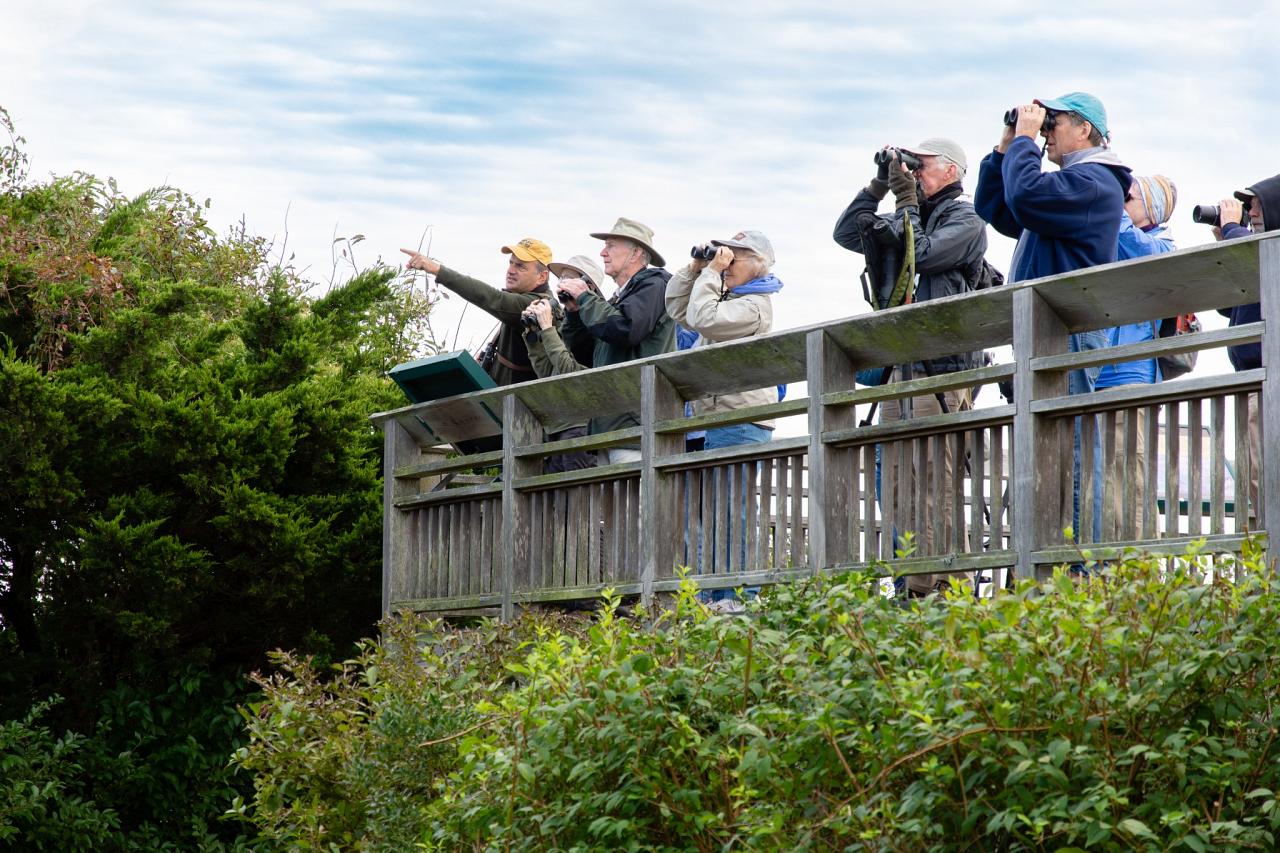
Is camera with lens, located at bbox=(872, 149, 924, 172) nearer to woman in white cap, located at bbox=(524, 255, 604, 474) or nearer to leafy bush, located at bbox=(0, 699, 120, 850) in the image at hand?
woman in white cap, located at bbox=(524, 255, 604, 474)

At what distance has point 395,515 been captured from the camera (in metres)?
9.61

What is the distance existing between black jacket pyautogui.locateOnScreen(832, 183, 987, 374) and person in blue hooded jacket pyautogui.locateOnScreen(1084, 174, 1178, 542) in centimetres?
62

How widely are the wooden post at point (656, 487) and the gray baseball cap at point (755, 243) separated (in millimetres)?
880

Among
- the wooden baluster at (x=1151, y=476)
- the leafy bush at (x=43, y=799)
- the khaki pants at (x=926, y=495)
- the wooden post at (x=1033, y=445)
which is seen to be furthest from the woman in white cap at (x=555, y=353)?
the leafy bush at (x=43, y=799)

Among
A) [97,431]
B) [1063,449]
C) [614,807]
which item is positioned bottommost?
[614,807]

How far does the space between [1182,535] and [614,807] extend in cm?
215

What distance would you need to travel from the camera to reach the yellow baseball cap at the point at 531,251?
10023 millimetres

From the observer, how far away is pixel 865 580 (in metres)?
5.22

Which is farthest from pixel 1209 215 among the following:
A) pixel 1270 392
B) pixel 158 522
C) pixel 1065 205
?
pixel 158 522

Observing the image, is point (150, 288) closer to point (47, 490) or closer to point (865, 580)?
point (47, 490)

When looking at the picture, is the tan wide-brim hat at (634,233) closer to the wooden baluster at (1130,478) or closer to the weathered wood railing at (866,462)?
the weathered wood railing at (866,462)

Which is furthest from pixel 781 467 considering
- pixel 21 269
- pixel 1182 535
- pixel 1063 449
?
pixel 21 269

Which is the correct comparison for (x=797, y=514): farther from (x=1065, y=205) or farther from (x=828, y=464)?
(x=1065, y=205)

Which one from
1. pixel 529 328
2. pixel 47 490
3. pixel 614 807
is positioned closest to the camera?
pixel 614 807
